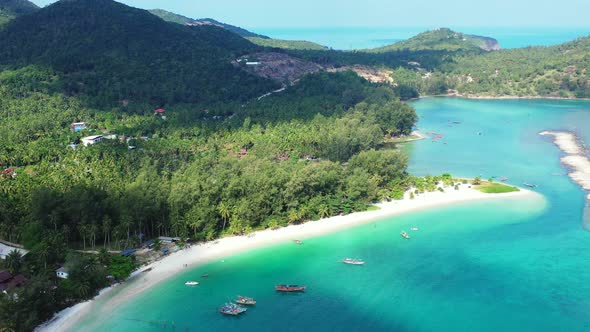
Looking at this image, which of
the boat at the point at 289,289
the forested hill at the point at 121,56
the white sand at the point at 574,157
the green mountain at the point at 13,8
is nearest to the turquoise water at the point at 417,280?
the boat at the point at 289,289

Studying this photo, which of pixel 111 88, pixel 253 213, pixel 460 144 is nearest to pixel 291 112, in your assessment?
pixel 460 144

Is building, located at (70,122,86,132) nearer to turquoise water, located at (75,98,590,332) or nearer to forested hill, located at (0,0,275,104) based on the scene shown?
forested hill, located at (0,0,275,104)

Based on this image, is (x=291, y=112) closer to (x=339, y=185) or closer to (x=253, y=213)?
(x=339, y=185)

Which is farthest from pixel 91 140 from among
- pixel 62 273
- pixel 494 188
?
pixel 494 188

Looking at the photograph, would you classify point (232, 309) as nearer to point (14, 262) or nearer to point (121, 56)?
point (14, 262)

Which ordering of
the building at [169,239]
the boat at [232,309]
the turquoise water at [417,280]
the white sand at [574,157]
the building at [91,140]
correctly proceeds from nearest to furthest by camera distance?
the turquoise water at [417,280], the boat at [232,309], the building at [169,239], the white sand at [574,157], the building at [91,140]

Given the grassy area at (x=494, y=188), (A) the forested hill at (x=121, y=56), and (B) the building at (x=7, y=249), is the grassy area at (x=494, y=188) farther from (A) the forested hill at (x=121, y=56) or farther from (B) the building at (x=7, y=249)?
(A) the forested hill at (x=121, y=56)
